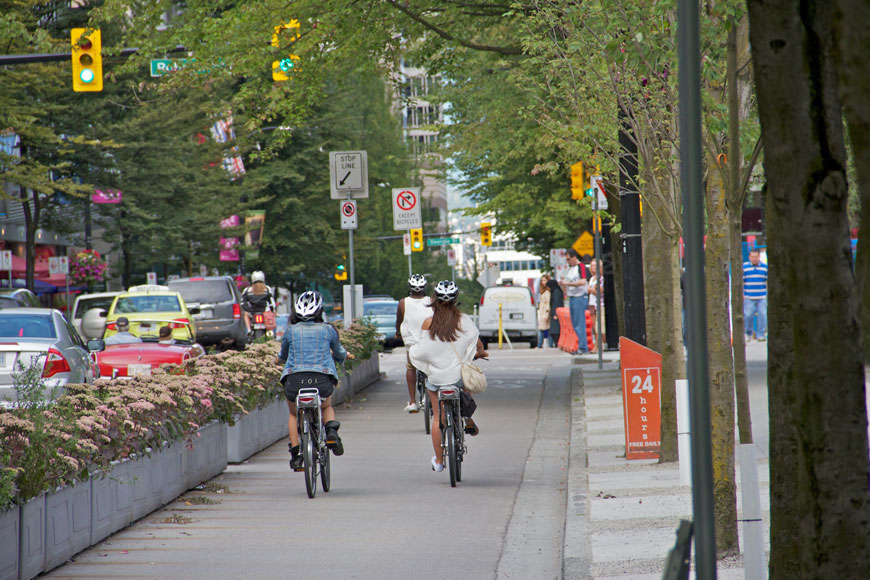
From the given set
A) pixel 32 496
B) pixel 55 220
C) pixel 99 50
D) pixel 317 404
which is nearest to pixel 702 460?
pixel 32 496

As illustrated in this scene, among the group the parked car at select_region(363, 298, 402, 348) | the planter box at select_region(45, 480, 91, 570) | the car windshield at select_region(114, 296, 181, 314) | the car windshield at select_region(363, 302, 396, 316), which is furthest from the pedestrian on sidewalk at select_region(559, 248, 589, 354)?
the planter box at select_region(45, 480, 91, 570)

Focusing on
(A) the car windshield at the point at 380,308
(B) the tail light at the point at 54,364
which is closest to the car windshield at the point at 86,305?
(A) the car windshield at the point at 380,308

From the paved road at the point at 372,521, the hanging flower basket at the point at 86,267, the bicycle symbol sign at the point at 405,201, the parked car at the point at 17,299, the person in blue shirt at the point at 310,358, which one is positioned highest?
the bicycle symbol sign at the point at 405,201

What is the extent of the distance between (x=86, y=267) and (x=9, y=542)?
3693 centimetres

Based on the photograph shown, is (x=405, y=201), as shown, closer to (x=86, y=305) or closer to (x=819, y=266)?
(x=86, y=305)

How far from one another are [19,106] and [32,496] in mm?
23463

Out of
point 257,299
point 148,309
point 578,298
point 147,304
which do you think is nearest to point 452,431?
point 148,309

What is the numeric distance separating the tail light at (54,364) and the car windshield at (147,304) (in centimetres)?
1281

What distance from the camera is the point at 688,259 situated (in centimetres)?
452

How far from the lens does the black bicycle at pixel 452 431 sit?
11578 millimetres

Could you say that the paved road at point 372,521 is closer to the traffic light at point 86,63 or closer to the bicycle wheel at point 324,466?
the bicycle wheel at point 324,466

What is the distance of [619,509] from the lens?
31.4 feet

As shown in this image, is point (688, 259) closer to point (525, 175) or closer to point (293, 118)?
point (293, 118)

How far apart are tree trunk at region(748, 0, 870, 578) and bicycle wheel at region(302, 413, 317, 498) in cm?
666
